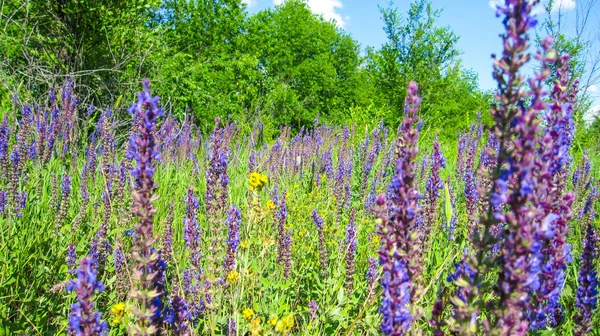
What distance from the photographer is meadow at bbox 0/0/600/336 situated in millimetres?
1040

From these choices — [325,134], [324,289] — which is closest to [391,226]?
[324,289]

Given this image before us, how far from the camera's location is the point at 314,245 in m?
3.46

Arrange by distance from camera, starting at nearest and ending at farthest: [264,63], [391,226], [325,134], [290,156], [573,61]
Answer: [391,226] → [290,156] → [325,134] → [573,61] → [264,63]

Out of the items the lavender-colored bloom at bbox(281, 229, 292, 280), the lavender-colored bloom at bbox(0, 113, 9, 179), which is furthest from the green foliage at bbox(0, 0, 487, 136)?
the lavender-colored bloom at bbox(281, 229, 292, 280)

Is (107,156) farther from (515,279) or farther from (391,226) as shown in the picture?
(515,279)

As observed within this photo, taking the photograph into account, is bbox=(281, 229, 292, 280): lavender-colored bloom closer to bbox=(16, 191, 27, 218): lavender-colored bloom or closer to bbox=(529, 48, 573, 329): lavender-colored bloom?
bbox=(529, 48, 573, 329): lavender-colored bloom

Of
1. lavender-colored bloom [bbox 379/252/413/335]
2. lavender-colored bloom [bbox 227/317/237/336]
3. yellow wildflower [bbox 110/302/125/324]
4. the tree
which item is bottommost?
lavender-colored bloom [bbox 227/317/237/336]

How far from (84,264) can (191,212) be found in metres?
1.09

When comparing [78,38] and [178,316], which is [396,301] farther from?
[78,38]

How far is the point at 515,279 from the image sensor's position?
0.99 m

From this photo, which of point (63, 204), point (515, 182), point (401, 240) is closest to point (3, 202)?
point (63, 204)

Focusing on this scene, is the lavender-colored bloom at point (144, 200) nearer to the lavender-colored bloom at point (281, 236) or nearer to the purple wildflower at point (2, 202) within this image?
the lavender-colored bloom at point (281, 236)

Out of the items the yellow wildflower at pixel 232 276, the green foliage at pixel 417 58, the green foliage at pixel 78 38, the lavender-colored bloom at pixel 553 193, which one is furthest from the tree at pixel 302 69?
the lavender-colored bloom at pixel 553 193

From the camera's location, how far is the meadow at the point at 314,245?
104 centimetres
